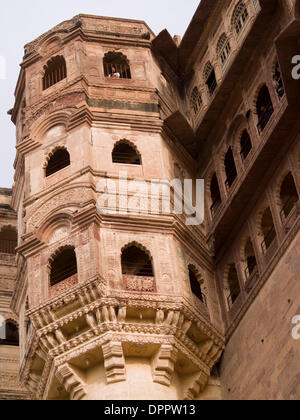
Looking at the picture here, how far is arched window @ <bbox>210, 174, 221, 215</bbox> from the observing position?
2192cm

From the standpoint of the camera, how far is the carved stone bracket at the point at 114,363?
59.6 ft

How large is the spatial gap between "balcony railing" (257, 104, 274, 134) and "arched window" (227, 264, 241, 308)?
9.17 ft

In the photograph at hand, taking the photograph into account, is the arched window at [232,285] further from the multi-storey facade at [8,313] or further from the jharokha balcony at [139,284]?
the multi-storey facade at [8,313]

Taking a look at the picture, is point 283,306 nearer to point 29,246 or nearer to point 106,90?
point 29,246

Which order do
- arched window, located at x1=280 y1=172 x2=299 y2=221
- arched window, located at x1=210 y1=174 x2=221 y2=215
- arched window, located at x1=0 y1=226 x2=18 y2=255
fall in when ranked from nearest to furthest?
arched window, located at x1=280 y1=172 x2=299 y2=221 < arched window, located at x1=210 y1=174 x2=221 y2=215 < arched window, located at x1=0 y1=226 x2=18 y2=255

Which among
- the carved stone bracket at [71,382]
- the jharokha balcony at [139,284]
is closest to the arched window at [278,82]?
the jharokha balcony at [139,284]

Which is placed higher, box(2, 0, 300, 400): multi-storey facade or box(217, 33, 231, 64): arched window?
box(217, 33, 231, 64): arched window

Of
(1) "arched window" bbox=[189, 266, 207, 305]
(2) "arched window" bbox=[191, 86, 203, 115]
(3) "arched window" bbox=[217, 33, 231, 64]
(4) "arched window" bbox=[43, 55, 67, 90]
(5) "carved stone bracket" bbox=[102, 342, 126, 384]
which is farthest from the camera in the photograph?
(4) "arched window" bbox=[43, 55, 67, 90]

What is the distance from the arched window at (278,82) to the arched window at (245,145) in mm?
1499

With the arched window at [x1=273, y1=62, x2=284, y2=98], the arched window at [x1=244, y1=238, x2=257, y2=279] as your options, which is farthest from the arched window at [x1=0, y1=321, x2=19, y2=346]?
the arched window at [x1=273, y1=62, x2=284, y2=98]

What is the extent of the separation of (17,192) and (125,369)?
23.1ft

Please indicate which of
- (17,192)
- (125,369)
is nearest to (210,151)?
(17,192)

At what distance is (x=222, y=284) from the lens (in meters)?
20.8

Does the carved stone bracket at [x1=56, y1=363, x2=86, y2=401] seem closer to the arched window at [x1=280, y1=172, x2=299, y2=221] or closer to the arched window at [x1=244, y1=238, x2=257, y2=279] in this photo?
the arched window at [x1=244, y1=238, x2=257, y2=279]
